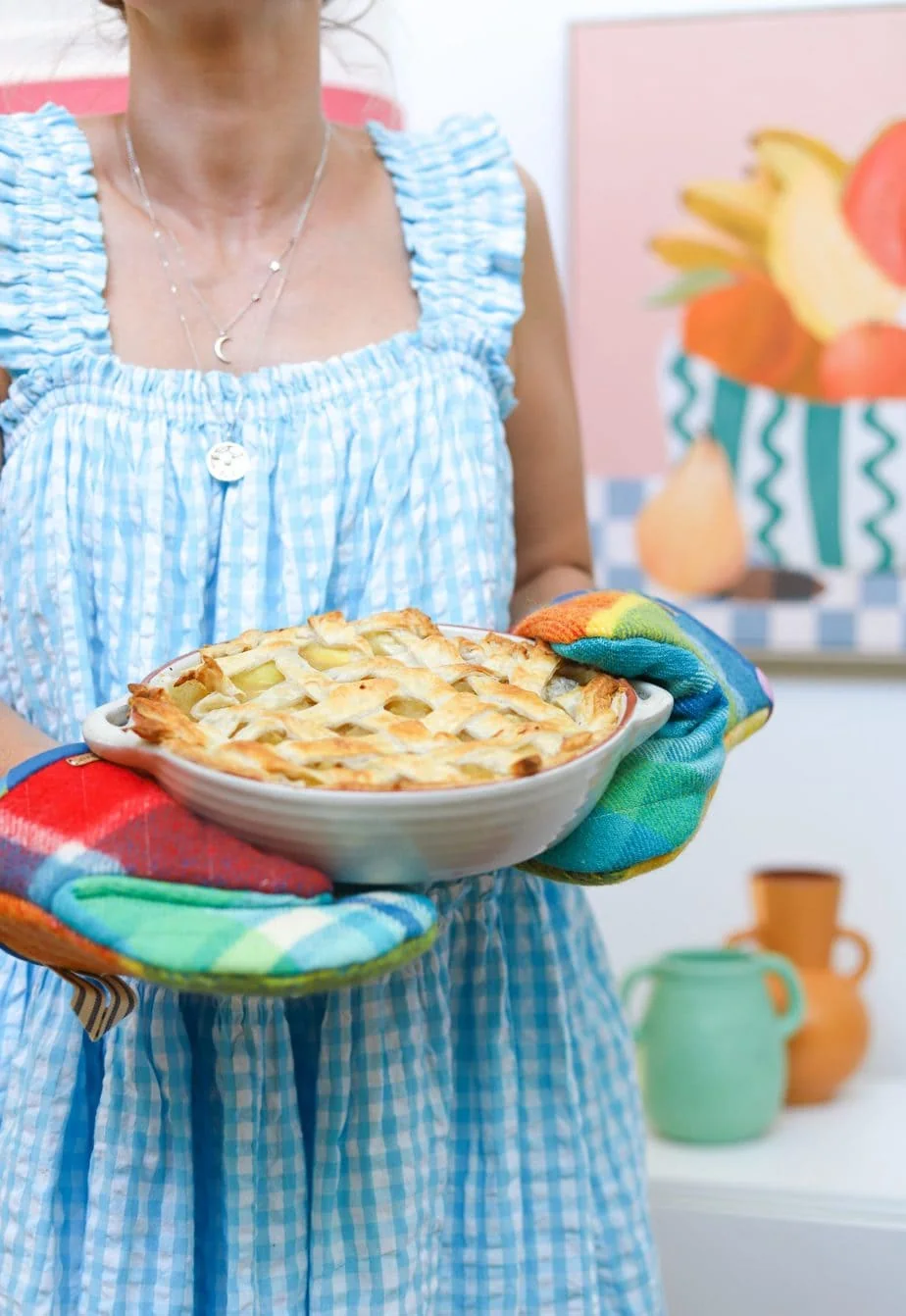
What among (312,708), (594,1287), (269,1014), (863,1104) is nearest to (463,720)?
(312,708)

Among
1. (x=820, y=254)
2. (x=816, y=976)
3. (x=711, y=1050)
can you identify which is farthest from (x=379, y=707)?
(x=820, y=254)

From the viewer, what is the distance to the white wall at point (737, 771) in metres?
1.39

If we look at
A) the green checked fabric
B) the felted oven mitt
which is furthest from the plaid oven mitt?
the felted oven mitt

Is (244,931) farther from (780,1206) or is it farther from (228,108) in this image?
(780,1206)

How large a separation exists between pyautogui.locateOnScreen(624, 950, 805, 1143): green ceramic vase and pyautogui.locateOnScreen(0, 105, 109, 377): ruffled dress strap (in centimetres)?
75

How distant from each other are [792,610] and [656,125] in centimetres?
48

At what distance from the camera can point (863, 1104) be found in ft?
4.31

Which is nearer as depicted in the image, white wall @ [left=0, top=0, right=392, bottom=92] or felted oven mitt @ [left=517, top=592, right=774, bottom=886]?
felted oven mitt @ [left=517, top=592, right=774, bottom=886]

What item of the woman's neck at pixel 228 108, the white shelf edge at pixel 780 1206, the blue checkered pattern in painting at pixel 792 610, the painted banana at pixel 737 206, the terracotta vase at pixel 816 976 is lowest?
the white shelf edge at pixel 780 1206

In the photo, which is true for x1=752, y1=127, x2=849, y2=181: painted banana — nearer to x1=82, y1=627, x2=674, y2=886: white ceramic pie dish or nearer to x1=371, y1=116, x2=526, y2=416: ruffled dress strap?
x1=371, y1=116, x2=526, y2=416: ruffled dress strap

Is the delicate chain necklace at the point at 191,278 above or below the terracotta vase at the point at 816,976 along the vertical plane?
above

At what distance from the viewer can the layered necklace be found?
1.97ft

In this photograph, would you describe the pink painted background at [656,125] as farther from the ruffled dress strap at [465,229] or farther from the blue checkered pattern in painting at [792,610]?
the ruffled dress strap at [465,229]

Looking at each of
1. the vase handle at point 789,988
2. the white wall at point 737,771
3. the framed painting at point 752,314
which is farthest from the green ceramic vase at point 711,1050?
the framed painting at point 752,314
